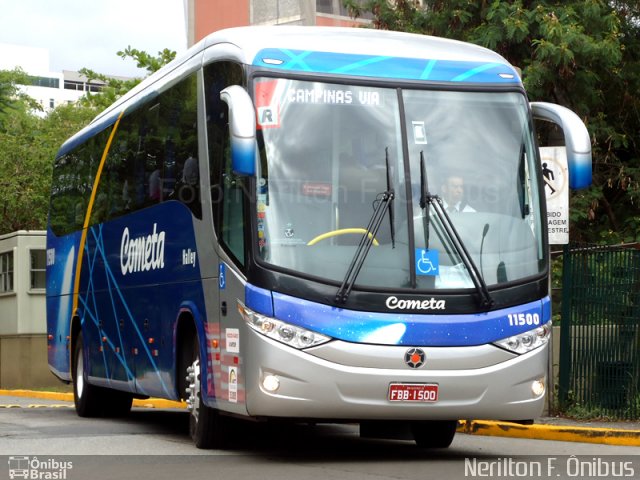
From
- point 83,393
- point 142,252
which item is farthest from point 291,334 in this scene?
point 83,393

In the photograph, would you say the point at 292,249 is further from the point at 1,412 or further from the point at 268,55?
the point at 1,412

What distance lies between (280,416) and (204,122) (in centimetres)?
305

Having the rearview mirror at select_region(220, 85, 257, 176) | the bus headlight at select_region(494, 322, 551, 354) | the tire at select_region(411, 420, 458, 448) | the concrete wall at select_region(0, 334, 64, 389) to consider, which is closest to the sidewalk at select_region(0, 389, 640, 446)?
the tire at select_region(411, 420, 458, 448)

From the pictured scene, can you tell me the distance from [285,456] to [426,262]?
224 cm

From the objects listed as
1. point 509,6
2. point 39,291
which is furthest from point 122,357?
point 39,291

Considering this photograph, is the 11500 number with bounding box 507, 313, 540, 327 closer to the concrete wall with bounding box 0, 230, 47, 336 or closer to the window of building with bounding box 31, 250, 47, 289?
the concrete wall with bounding box 0, 230, 47, 336

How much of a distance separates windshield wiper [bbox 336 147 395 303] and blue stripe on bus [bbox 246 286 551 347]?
18cm

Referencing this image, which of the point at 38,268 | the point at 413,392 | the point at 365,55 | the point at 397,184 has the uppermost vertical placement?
the point at 365,55

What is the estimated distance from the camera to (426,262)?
437 inches

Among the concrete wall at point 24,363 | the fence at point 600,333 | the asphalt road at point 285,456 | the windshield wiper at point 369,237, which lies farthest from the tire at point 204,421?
the concrete wall at point 24,363

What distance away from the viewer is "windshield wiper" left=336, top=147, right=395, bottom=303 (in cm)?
1084

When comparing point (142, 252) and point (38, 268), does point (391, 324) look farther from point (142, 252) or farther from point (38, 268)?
point (38, 268)

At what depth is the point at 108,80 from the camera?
4769cm

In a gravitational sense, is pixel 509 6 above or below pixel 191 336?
above
